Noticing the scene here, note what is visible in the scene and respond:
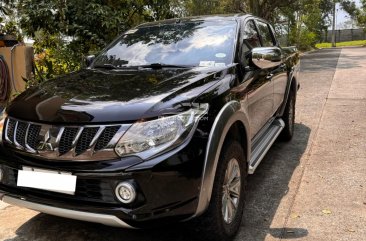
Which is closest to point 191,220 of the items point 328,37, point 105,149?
point 105,149

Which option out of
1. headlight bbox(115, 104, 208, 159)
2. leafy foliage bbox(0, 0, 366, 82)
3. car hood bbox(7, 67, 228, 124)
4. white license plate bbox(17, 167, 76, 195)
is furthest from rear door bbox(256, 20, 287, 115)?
leafy foliage bbox(0, 0, 366, 82)

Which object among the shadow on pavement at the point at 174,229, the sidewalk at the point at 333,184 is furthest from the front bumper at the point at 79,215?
the sidewalk at the point at 333,184

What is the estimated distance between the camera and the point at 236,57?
11.8 ft

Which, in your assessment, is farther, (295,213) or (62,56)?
(62,56)

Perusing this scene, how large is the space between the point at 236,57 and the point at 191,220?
155cm

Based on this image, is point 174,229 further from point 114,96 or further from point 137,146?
point 114,96

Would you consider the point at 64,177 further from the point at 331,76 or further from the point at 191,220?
the point at 331,76

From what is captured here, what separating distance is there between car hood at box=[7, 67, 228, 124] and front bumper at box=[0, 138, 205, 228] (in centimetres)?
28

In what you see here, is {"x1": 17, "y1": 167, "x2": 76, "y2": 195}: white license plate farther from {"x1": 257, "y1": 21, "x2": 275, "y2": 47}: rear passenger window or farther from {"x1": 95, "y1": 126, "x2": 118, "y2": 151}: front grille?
{"x1": 257, "y1": 21, "x2": 275, "y2": 47}: rear passenger window

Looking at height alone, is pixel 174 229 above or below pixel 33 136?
below

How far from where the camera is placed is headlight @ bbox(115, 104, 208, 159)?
2465 millimetres

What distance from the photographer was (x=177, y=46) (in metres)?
3.87

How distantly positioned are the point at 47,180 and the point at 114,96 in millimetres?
687

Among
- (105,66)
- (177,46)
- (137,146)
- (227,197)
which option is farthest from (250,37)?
(137,146)
